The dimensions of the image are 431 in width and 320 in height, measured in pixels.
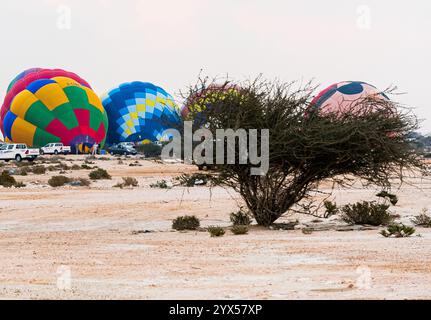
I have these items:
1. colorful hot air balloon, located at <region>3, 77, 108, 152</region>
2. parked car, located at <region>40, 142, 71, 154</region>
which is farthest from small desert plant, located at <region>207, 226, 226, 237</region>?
parked car, located at <region>40, 142, 71, 154</region>

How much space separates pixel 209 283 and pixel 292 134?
27.0ft

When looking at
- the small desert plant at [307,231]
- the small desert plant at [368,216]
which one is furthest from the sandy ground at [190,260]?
the small desert plant at [368,216]

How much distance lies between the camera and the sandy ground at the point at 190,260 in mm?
11172

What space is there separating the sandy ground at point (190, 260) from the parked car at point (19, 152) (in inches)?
1778

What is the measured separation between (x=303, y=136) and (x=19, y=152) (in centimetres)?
5401

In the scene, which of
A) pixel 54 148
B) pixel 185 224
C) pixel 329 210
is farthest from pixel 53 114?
pixel 185 224

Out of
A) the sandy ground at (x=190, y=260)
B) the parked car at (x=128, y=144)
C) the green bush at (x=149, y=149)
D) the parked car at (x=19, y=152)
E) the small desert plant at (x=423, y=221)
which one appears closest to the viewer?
the sandy ground at (x=190, y=260)

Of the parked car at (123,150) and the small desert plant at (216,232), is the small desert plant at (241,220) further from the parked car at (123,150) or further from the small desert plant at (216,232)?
the parked car at (123,150)

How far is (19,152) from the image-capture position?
70.8 meters

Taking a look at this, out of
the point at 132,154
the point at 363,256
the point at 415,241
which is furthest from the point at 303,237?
the point at 132,154

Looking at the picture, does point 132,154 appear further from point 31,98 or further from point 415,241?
point 415,241

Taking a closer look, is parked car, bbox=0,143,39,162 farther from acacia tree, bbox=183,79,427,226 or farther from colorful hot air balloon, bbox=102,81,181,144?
acacia tree, bbox=183,79,427,226

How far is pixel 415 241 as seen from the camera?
55.3 ft

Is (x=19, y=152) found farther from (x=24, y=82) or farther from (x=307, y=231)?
(x=307, y=231)
